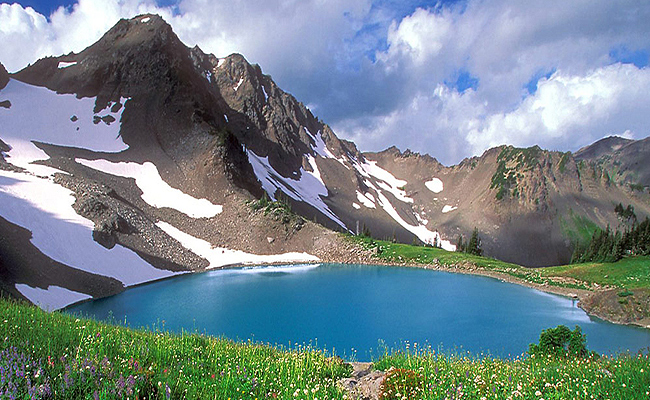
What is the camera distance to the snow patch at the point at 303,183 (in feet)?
403

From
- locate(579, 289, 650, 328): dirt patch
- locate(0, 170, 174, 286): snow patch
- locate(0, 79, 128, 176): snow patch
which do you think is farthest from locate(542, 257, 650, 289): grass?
locate(0, 79, 128, 176): snow patch

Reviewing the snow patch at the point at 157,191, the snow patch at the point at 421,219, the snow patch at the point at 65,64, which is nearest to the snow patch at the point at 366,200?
the snow patch at the point at 421,219

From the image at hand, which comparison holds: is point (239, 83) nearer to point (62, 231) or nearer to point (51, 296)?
point (62, 231)

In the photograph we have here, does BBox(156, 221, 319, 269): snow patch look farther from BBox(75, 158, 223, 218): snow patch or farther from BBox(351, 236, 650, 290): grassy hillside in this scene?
BBox(351, 236, 650, 290): grassy hillside

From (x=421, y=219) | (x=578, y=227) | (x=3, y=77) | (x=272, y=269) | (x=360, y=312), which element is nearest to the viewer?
(x=360, y=312)

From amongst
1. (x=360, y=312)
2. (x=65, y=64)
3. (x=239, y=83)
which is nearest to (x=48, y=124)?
(x=65, y=64)

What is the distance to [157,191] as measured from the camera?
240ft

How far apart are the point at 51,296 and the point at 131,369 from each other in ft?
120

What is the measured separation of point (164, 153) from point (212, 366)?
8345 centimetres

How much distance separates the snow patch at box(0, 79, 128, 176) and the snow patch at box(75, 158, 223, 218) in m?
6.87

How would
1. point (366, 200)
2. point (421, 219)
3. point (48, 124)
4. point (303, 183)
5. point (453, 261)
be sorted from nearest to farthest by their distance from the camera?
point (453, 261)
point (48, 124)
point (303, 183)
point (366, 200)
point (421, 219)

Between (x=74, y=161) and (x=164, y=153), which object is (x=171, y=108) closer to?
(x=164, y=153)

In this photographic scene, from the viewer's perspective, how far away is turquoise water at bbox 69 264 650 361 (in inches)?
1098

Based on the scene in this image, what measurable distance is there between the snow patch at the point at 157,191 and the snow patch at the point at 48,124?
6.87 m
